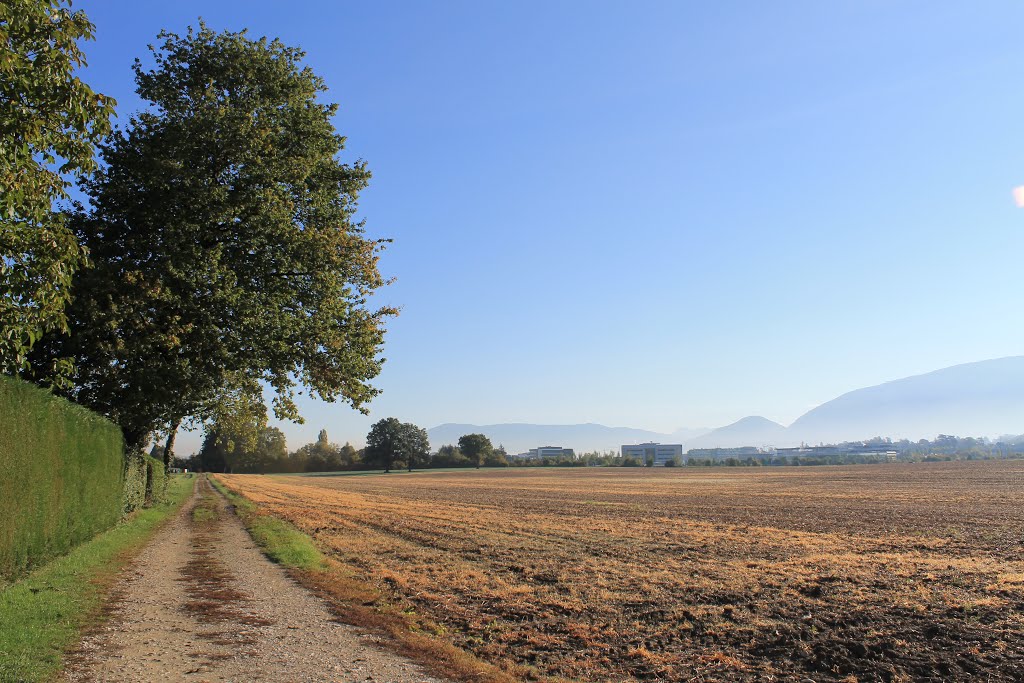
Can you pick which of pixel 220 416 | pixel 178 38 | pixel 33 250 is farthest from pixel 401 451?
pixel 33 250

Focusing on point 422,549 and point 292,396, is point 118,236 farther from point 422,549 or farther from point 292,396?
point 422,549

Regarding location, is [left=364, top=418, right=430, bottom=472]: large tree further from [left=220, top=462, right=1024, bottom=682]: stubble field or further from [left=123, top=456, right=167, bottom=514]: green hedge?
[left=220, top=462, right=1024, bottom=682]: stubble field

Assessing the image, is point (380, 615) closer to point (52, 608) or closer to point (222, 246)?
point (52, 608)

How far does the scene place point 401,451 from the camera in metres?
174

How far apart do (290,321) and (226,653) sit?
12.3 metres

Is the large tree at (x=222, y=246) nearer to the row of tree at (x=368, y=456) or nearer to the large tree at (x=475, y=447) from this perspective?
the row of tree at (x=368, y=456)

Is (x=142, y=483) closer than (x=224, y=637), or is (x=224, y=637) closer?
(x=224, y=637)

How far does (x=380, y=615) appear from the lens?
1013 centimetres

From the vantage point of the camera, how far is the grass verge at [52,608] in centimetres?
697

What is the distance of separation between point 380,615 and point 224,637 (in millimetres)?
2347

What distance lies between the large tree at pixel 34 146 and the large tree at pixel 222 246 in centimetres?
846

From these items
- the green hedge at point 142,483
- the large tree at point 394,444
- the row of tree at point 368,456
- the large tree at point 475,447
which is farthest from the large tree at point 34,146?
the large tree at point 475,447

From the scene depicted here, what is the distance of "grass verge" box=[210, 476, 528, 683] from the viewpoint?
7527 millimetres

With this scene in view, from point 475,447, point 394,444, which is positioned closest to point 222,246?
point 394,444
